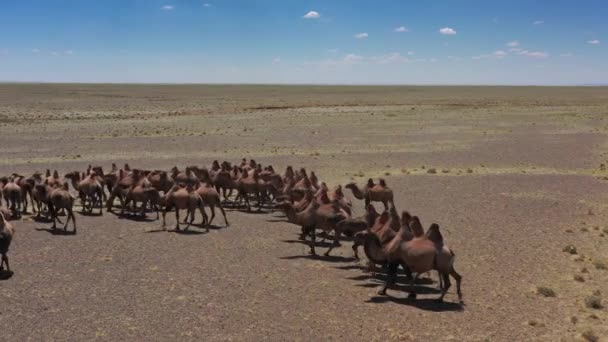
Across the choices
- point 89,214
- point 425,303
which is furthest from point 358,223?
point 89,214

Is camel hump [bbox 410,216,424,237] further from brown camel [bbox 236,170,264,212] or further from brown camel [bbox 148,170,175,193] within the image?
brown camel [bbox 148,170,175,193]

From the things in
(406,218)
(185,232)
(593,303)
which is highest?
(406,218)

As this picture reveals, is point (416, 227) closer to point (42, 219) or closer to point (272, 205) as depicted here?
point (272, 205)

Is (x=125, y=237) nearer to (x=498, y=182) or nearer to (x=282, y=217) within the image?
(x=282, y=217)

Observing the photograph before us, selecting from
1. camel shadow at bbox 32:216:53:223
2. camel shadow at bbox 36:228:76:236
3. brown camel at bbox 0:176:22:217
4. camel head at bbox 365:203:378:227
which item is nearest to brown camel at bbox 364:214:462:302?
camel head at bbox 365:203:378:227

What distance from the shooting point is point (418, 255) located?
1252cm

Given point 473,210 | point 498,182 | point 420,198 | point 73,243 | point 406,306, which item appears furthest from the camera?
point 498,182

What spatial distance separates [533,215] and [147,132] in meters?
44.5

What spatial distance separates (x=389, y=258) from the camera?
43.2 feet

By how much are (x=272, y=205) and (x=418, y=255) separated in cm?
1221

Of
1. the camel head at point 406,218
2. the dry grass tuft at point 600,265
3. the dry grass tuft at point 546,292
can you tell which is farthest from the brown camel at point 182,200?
the dry grass tuft at point 600,265

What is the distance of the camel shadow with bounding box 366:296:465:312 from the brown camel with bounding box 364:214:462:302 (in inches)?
5.4

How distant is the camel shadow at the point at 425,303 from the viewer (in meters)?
12.3

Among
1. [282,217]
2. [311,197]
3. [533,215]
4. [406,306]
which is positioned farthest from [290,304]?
[533,215]
